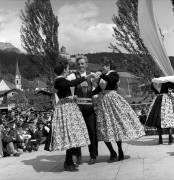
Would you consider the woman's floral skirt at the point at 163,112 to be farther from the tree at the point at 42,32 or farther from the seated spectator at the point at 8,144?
the tree at the point at 42,32

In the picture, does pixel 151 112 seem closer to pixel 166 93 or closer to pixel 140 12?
pixel 166 93

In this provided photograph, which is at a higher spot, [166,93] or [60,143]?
[166,93]

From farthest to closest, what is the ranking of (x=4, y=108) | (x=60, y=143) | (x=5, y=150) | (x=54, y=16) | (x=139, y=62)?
1. (x=4, y=108)
2. (x=54, y=16)
3. (x=139, y=62)
4. (x=5, y=150)
5. (x=60, y=143)

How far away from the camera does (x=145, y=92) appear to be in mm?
22250

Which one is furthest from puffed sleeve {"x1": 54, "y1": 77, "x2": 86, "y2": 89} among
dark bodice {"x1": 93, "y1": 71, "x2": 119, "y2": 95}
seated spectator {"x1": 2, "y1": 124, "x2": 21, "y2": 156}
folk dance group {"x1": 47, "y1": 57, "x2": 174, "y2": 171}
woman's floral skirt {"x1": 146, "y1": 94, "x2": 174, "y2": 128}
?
seated spectator {"x1": 2, "y1": 124, "x2": 21, "y2": 156}

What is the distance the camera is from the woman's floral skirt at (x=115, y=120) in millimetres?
5388

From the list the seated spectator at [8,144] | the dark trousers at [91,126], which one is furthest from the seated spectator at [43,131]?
the dark trousers at [91,126]

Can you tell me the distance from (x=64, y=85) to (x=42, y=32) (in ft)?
81.2

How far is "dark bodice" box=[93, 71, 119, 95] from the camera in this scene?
536cm

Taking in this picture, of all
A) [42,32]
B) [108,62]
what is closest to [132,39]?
[42,32]

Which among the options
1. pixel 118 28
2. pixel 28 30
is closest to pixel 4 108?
pixel 28 30

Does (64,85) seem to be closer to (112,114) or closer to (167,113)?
(112,114)

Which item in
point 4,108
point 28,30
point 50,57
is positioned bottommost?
point 4,108

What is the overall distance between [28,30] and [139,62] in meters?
11.3
